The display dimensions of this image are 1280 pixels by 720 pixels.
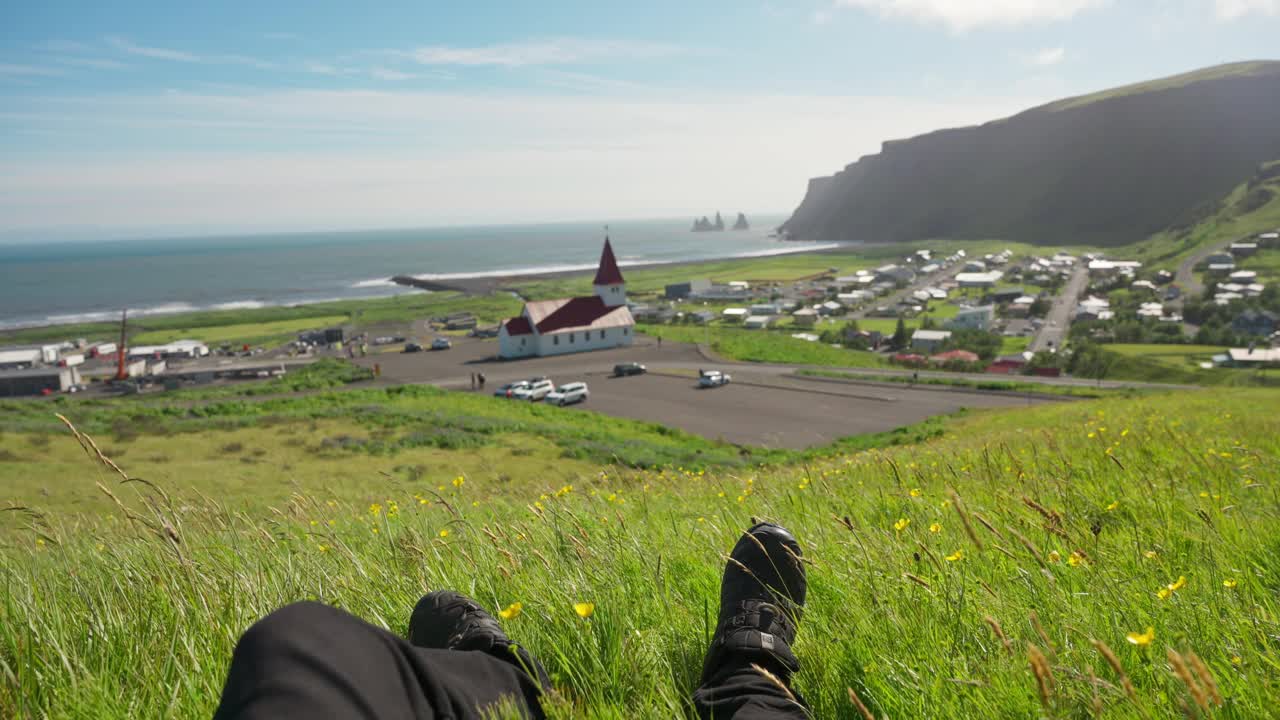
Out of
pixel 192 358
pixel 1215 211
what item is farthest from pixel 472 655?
pixel 1215 211

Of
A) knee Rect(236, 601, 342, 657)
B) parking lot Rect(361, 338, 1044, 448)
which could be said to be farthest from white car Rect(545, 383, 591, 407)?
knee Rect(236, 601, 342, 657)

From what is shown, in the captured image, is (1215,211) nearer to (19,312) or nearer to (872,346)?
(872,346)

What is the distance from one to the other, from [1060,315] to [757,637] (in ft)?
312

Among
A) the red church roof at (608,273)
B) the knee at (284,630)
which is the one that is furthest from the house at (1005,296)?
the knee at (284,630)

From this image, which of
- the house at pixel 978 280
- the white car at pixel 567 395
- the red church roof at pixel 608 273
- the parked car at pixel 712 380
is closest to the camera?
the white car at pixel 567 395

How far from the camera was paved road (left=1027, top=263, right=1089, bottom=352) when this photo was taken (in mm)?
65500

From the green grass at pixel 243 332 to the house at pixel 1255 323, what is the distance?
325ft

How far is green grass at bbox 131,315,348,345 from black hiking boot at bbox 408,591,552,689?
3135 inches

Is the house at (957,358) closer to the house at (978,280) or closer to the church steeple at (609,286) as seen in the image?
the church steeple at (609,286)

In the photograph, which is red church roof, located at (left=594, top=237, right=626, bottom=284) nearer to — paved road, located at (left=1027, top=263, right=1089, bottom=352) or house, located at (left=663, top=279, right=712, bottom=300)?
paved road, located at (left=1027, top=263, right=1089, bottom=352)

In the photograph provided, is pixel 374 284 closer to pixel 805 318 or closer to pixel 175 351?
pixel 175 351

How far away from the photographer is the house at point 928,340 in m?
62.9

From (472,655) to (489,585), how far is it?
0.88 m

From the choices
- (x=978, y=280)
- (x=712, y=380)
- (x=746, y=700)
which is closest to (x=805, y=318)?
(x=712, y=380)
